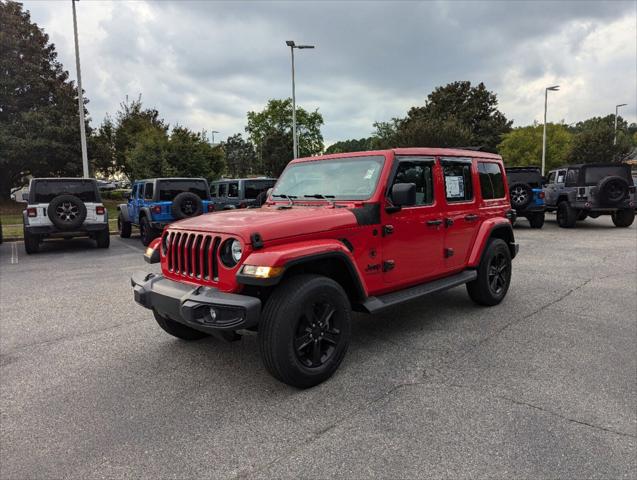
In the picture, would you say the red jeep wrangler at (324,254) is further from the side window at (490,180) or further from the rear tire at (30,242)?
the rear tire at (30,242)

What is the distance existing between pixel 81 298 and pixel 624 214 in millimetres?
15964

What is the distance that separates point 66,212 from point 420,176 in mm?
9313

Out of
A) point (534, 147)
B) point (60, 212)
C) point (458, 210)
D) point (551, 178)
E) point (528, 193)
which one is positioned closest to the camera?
point (458, 210)

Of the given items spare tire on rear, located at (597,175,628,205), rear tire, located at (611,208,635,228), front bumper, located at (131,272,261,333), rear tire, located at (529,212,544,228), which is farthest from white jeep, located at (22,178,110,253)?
rear tire, located at (611,208,635,228)

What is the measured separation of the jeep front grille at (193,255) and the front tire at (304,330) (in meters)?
0.54

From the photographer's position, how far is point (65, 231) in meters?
10.6

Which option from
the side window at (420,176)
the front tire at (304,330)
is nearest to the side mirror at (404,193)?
the side window at (420,176)

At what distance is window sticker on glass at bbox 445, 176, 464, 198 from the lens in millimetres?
4922

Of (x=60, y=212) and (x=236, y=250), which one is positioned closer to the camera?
(x=236, y=250)

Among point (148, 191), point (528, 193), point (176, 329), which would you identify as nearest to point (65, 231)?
point (148, 191)

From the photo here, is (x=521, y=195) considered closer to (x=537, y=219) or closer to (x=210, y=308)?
(x=537, y=219)

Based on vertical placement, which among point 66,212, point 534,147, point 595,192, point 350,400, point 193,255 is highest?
point 534,147

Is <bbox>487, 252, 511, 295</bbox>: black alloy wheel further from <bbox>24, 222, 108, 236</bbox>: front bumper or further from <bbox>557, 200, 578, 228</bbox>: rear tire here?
<bbox>557, 200, 578, 228</bbox>: rear tire

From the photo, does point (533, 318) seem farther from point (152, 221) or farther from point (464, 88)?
point (464, 88)
